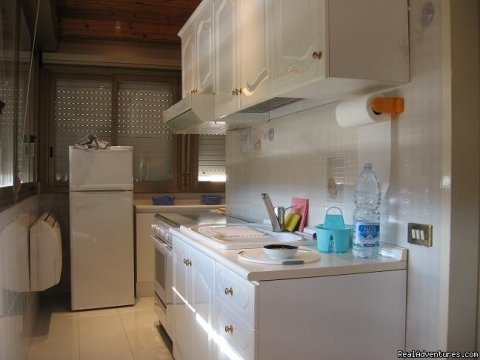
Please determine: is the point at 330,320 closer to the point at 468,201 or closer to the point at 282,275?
the point at 282,275

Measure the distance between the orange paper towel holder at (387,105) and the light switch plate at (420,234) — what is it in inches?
16.7

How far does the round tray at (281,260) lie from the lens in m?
1.56

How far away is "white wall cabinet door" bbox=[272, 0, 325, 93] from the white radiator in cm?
215

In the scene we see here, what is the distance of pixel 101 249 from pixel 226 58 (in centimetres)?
219

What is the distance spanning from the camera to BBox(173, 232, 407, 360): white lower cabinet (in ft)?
4.76

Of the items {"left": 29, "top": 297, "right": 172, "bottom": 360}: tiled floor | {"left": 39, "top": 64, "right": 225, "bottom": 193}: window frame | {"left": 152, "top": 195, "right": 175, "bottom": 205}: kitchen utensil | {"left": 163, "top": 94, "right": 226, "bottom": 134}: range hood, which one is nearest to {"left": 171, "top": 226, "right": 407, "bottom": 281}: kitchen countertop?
{"left": 163, "top": 94, "right": 226, "bottom": 134}: range hood

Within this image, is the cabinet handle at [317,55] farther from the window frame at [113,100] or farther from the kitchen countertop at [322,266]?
the window frame at [113,100]

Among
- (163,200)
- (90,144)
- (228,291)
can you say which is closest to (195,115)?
(228,291)

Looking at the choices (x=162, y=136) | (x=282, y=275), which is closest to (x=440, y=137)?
(x=282, y=275)

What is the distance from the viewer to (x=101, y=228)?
153 inches

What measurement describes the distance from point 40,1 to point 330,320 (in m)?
2.80

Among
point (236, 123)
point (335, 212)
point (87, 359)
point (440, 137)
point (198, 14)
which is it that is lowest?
point (87, 359)

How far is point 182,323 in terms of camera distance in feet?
8.36

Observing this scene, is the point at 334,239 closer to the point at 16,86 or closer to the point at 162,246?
the point at 162,246
